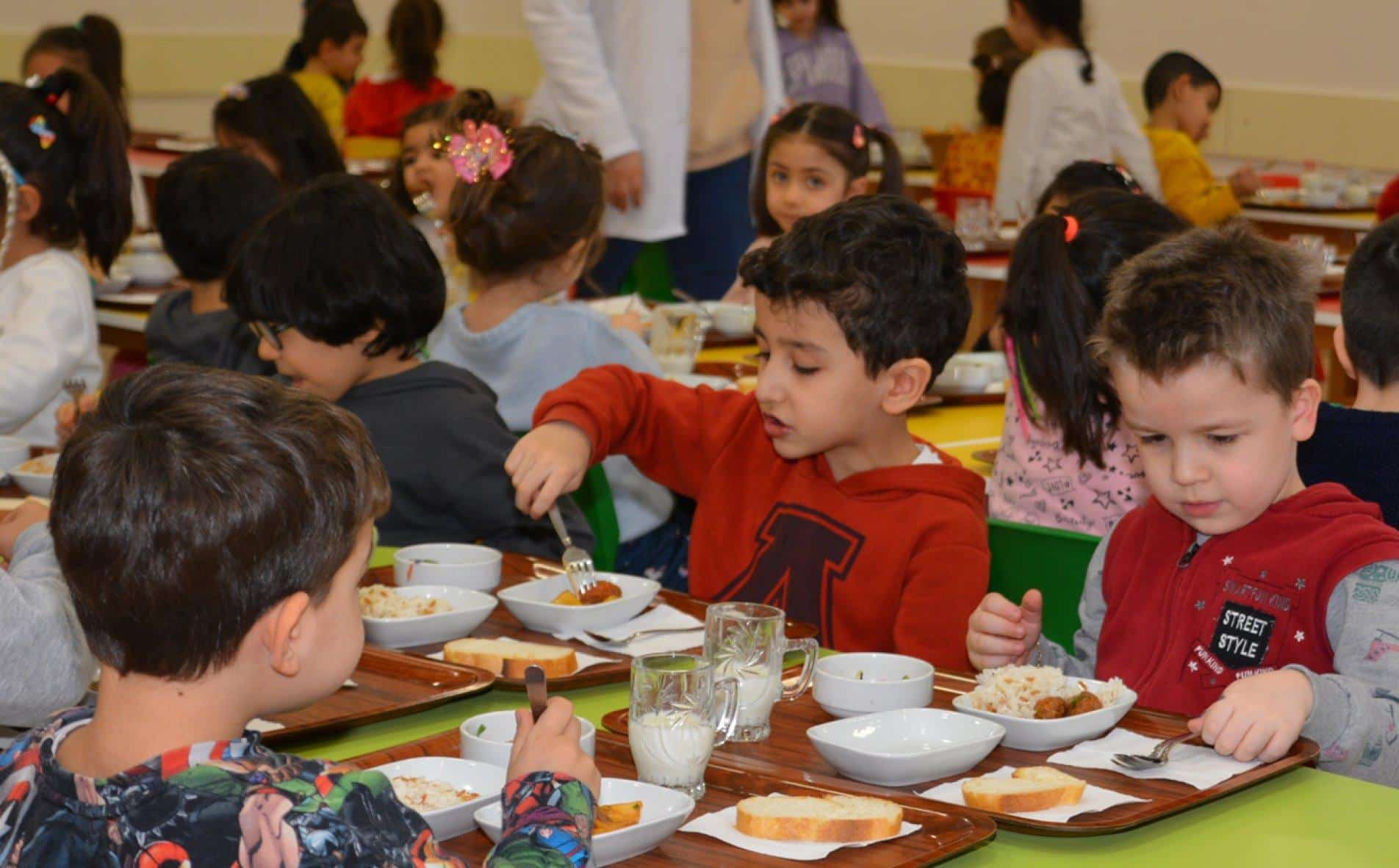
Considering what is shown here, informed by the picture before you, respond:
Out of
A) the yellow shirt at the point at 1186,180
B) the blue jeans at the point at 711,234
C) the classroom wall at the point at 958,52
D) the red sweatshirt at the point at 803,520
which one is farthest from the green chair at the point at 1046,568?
the classroom wall at the point at 958,52

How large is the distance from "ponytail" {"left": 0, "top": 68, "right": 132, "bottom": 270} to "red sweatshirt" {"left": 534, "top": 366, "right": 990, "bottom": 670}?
1.68 metres

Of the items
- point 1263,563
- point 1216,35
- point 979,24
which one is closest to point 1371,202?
point 1216,35

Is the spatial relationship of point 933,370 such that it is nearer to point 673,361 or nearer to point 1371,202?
point 673,361

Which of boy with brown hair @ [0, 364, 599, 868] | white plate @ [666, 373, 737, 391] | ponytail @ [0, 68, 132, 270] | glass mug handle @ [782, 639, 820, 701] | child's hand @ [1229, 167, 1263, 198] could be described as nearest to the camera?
boy with brown hair @ [0, 364, 599, 868]

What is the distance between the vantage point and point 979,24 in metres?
9.70

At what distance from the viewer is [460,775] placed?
4.50 ft

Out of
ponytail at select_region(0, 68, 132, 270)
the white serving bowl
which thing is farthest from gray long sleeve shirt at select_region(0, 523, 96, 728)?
ponytail at select_region(0, 68, 132, 270)

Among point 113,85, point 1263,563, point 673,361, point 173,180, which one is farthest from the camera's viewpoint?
point 113,85

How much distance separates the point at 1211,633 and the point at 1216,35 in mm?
7567

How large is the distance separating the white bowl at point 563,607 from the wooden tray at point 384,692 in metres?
0.16

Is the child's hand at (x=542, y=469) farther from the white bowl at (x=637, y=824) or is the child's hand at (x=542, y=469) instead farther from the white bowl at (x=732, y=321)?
the white bowl at (x=732, y=321)

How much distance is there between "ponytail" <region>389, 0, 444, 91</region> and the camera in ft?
27.1

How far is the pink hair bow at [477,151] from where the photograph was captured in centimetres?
310

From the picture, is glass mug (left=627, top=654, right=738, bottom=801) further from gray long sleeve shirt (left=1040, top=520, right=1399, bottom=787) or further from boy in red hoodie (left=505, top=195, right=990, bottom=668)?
boy in red hoodie (left=505, top=195, right=990, bottom=668)
